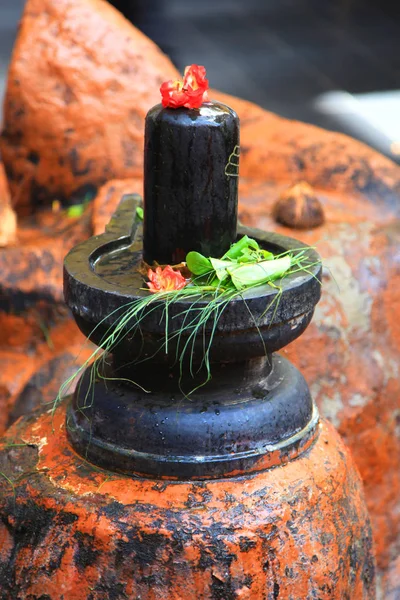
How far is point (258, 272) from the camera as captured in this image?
2254mm

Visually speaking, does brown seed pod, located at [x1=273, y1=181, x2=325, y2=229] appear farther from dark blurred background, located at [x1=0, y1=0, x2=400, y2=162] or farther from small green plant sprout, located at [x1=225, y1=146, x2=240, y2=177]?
dark blurred background, located at [x1=0, y1=0, x2=400, y2=162]

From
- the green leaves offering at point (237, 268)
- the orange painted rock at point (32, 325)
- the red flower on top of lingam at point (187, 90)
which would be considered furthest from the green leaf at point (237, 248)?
the orange painted rock at point (32, 325)

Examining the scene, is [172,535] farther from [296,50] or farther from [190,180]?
[296,50]

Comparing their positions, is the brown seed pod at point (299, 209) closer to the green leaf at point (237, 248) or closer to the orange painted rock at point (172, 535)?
the green leaf at point (237, 248)

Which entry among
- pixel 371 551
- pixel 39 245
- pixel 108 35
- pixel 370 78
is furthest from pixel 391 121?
pixel 371 551

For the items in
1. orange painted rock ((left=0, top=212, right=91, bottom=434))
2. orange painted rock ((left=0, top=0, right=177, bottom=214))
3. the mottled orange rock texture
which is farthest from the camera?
orange painted rock ((left=0, top=0, right=177, bottom=214))

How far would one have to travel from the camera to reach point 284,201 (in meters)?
4.26

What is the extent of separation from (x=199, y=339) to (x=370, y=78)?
24.5 feet

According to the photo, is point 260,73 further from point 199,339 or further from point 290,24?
point 199,339

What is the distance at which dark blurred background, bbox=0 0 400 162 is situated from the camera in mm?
8289

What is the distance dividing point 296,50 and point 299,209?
6566 mm

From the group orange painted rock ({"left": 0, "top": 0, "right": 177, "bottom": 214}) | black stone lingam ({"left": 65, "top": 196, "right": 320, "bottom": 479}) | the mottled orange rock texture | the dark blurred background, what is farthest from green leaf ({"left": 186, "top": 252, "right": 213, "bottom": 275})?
the dark blurred background

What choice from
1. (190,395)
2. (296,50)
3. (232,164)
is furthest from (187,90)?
(296,50)

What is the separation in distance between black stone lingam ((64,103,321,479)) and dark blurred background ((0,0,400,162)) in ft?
17.3
